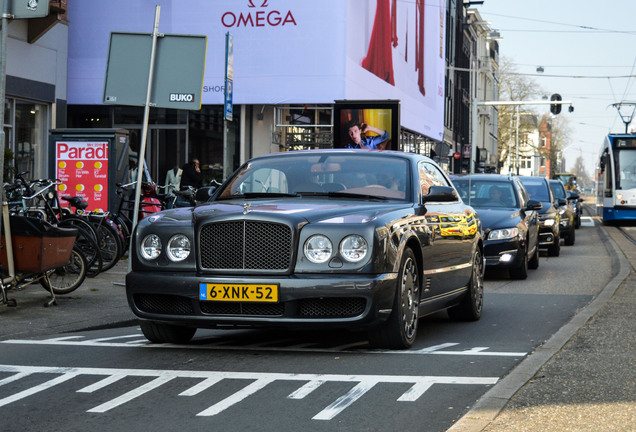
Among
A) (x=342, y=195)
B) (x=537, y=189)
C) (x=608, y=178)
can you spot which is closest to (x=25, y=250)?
(x=342, y=195)

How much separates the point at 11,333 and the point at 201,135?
2273 centimetres

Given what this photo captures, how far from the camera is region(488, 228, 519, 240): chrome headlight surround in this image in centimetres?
1525

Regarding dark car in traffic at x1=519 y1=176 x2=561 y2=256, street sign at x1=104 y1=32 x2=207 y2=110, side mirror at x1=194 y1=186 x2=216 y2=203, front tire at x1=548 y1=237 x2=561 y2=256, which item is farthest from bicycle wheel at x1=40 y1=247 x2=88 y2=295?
front tire at x1=548 y1=237 x2=561 y2=256

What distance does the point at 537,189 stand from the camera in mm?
22875

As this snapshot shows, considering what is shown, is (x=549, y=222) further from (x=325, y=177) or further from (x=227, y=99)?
(x=325, y=177)

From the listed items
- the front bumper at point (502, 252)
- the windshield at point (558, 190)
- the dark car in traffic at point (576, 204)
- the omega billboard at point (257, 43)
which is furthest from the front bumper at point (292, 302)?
the omega billboard at point (257, 43)

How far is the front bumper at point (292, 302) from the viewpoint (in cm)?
724

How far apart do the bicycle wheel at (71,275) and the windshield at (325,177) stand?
112 inches

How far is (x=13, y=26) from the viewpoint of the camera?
2084cm

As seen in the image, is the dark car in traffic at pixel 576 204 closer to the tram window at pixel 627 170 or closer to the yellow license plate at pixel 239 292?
the tram window at pixel 627 170

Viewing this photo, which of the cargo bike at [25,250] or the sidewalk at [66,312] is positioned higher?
the cargo bike at [25,250]

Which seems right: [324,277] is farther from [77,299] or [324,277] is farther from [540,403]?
[77,299]

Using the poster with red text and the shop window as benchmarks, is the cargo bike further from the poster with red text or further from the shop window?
the shop window

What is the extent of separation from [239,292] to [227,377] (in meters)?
0.88
